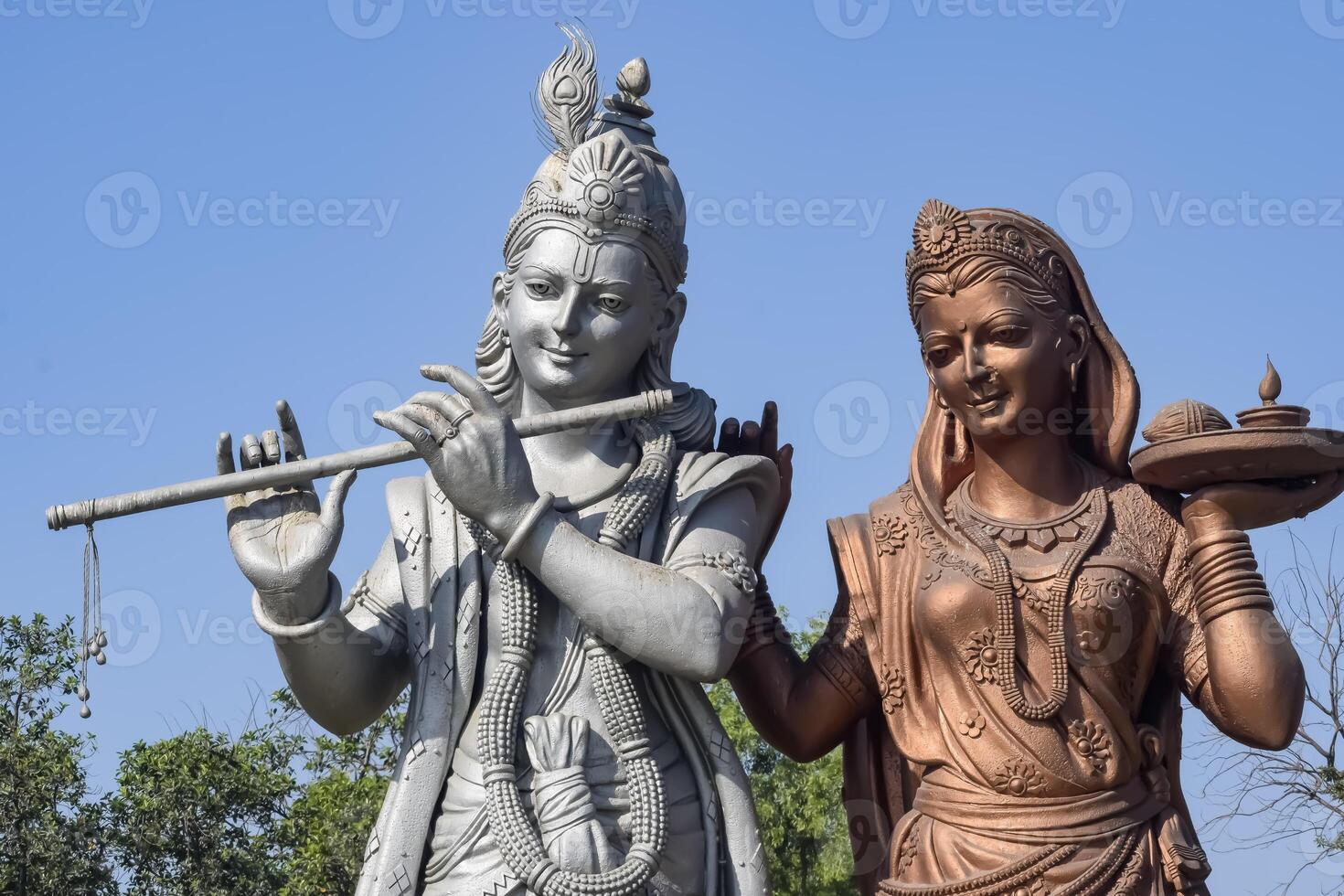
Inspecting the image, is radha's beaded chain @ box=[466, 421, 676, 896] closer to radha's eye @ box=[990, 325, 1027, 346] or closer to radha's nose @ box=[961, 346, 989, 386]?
radha's nose @ box=[961, 346, 989, 386]

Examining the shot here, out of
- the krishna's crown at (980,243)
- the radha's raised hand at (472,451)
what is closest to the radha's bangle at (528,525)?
the radha's raised hand at (472,451)

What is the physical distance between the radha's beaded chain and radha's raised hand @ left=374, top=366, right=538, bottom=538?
0.23 metres

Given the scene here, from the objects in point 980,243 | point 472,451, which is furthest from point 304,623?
point 980,243

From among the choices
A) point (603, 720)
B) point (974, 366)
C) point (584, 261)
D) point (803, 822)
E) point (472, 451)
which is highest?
point (803, 822)

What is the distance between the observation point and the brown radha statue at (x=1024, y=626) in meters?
6.46

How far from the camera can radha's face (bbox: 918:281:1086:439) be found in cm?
674

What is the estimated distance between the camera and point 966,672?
667cm

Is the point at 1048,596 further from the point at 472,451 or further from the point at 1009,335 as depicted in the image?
the point at 472,451

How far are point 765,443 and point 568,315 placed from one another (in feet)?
3.70

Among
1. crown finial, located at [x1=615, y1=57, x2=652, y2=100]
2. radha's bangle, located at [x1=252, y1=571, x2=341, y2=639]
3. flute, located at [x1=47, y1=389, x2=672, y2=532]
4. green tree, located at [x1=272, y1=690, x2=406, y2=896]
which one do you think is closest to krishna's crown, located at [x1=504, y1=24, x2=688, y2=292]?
crown finial, located at [x1=615, y1=57, x2=652, y2=100]

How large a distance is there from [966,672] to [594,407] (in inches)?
61.1

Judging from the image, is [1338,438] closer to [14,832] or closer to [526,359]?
[526,359]

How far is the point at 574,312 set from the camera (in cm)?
662

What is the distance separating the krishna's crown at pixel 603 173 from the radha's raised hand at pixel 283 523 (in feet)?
3.62
